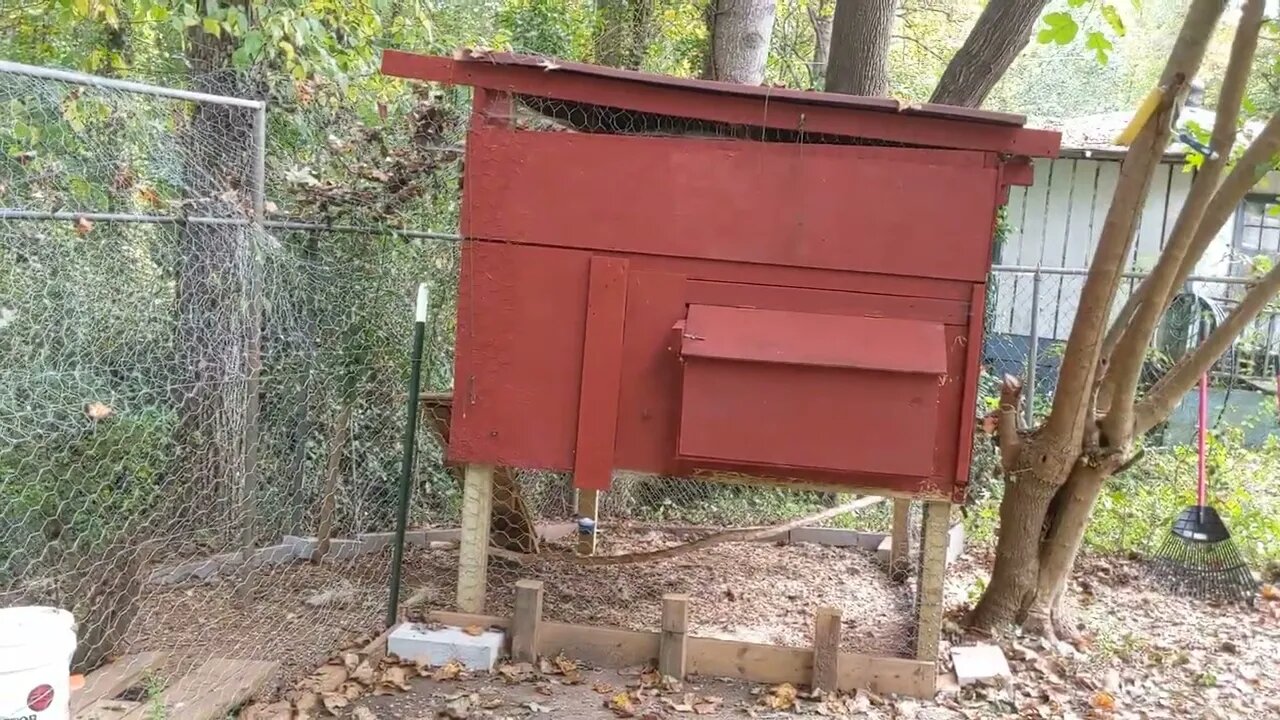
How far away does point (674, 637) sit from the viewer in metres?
4.22

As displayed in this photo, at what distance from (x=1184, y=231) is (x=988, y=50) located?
224 centimetres

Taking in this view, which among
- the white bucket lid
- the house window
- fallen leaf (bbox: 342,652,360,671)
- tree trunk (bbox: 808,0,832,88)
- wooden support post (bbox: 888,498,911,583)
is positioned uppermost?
tree trunk (bbox: 808,0,832,88)

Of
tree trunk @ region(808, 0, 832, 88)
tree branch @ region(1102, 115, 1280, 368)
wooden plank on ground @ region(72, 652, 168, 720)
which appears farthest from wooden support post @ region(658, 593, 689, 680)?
tree trunk @ region(808, 0, 832, 88)

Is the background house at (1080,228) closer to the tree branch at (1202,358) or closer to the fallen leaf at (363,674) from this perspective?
the tree branch at (1202,358)

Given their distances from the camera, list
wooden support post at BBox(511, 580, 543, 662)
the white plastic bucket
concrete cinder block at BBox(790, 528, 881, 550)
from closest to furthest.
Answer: the white plastic bucket < wooden support post at BBox(511, 580, 543, 662) < concrete cinder block at BBox(790, 528, 881, 550)

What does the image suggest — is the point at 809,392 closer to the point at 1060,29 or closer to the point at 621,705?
the point at 621,705

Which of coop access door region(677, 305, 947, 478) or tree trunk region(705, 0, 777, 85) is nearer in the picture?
coop access door region(677, 305, 947, 478)

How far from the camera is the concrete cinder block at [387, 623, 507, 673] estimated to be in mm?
4262

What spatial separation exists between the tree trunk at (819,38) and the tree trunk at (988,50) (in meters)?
4.96

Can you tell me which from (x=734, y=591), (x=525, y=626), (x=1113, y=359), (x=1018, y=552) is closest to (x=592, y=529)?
(x=734, y=591)

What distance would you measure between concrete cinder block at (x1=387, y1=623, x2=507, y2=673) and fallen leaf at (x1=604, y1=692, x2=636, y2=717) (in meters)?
0.61

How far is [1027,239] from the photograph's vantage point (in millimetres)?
12266

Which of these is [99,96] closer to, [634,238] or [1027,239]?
[634,238]

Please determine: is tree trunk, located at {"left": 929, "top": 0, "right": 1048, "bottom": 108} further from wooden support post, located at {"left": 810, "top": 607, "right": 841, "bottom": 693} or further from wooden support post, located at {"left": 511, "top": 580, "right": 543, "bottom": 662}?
wooden support post, located at {"left": 511, "top": 580, "right": 543, "bottom": 662}
